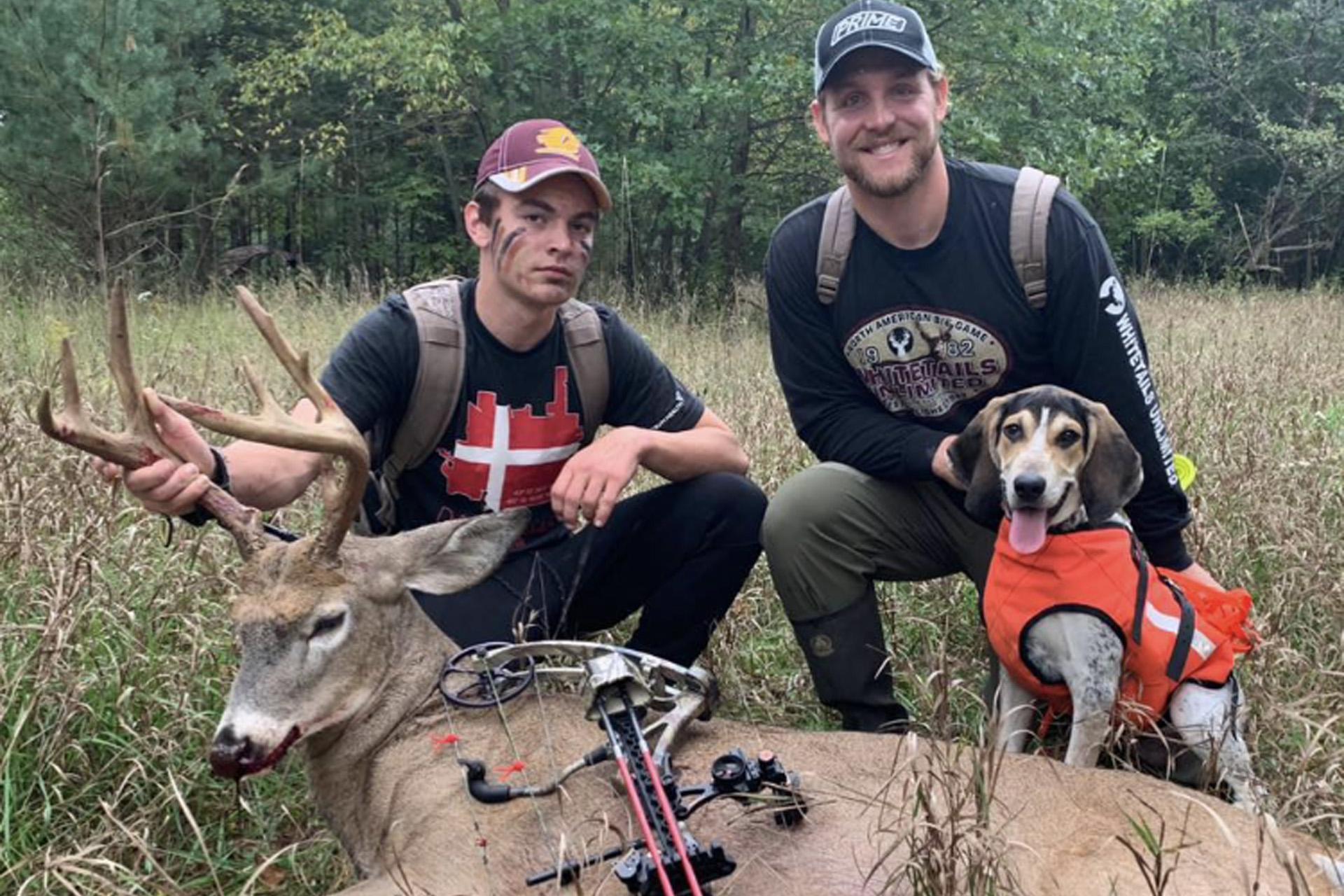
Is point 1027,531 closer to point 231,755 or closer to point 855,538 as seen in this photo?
point 855,538

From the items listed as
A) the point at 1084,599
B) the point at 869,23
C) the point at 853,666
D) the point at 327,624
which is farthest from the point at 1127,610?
the point at 327,624

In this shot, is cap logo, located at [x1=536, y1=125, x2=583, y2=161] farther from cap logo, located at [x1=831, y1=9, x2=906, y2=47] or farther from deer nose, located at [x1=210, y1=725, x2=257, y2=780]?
deer nose, located at [x1=210, y1=725, x2=257, y2=780]

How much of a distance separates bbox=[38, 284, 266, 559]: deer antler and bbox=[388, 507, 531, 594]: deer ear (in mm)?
363

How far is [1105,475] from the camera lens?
3301mm

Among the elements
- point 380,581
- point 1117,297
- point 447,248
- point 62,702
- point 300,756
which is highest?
point 1117,297

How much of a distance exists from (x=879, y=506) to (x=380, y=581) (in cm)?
170

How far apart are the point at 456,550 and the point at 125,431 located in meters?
0.84

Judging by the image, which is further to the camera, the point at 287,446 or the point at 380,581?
the point at 380,581

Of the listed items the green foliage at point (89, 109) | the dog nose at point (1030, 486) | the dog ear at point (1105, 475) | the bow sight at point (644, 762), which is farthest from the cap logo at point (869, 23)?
the green foliage at point (89, 109)

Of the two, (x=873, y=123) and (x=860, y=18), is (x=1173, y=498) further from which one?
(x=860, y=18)

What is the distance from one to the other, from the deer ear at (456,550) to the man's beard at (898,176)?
4.98ft

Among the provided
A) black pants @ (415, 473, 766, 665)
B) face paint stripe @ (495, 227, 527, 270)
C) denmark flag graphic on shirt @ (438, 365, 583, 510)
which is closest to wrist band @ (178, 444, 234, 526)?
denmark flag graphic on shirt @ (438, 365, 583, 510)

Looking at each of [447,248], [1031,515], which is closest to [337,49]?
[447,248]

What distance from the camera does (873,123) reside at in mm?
3699
